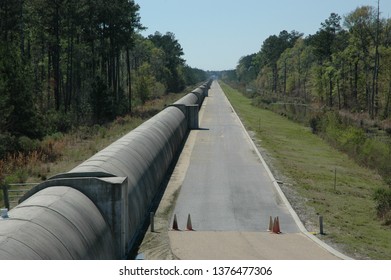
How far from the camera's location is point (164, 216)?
20766 mm

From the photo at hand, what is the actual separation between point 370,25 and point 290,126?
71.3 feet

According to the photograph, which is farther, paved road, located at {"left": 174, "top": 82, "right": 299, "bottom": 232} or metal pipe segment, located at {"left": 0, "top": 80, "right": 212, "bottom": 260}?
paved road, located at {"left": 174, "top": 82, "right": 299, "bottom": 232}

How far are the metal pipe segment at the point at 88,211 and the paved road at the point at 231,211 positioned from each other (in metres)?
1.85

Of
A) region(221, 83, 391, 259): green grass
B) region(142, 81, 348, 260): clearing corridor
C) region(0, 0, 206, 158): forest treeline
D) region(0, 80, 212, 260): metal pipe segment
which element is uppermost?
region(0, 0, 206, 158): forest treeline

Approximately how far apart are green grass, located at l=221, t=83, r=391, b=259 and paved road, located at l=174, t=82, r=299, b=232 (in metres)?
1.76

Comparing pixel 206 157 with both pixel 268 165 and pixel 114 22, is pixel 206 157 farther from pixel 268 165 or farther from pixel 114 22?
pixel 114 22

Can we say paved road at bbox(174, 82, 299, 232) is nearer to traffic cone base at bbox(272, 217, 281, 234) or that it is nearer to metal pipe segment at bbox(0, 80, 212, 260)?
traffic cone base at bbox(272, 217, 281, 234)

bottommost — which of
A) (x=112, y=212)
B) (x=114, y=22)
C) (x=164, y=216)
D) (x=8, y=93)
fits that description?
(x=164, y=216)

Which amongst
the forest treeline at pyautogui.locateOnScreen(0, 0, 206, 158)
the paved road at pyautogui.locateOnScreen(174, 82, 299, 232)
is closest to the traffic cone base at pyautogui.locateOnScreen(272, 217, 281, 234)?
the paved road at pyautogui.locateOnScreen(174, 82, 299, 232)

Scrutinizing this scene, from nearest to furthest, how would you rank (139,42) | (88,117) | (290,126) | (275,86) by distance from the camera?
1. (88,117)
2. (290,126)
3. (139,42)
4. (275,86)

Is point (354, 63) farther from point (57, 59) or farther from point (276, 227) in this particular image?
point (276, 227)

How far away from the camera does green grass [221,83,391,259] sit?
18.5 metres

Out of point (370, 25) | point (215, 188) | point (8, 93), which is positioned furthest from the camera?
point (370, 25)

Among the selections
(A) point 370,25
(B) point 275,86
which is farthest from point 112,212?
(B) point 275,86
